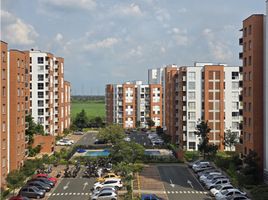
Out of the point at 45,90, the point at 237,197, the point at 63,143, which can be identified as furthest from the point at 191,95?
the point at 237,197

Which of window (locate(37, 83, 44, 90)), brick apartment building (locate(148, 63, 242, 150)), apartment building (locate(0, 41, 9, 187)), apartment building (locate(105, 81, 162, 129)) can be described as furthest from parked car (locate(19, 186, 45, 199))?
apartment building (locate(105, 81, 162, 129))

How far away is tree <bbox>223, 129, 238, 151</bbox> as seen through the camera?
54156 mm

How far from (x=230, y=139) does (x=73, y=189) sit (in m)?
25.9

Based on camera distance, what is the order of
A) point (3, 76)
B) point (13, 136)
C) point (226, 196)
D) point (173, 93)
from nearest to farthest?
point (226, 196), point (3, 76), point (13, 136), point (173, 93)

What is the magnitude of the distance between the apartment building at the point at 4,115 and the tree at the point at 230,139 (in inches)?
1151

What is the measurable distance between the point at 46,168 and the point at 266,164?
21953mm

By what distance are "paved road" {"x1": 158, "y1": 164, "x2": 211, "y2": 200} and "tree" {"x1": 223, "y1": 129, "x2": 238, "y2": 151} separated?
32.8 ft

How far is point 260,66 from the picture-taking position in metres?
37.6

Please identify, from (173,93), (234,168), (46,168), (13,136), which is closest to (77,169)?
(46,168)

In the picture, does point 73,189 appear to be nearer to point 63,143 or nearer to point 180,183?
point 180,183

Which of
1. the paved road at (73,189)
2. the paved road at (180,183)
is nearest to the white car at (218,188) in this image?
the paved road at (180,183)

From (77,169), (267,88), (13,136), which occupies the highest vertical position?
(267,88)

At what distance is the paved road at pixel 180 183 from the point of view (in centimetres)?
3306

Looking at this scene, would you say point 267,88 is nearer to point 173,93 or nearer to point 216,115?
point 216,115
